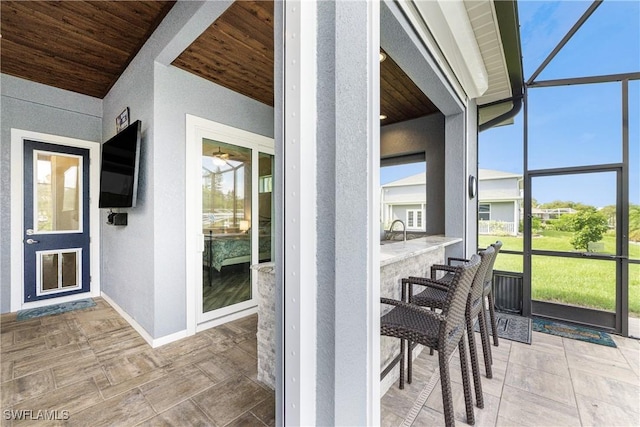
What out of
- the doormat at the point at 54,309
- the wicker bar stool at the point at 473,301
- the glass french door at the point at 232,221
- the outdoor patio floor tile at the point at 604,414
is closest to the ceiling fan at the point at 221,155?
the glass french door at the point at 232,221

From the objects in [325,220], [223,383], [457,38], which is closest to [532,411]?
[325,220]

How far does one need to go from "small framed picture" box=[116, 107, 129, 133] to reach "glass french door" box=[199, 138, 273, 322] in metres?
0.96

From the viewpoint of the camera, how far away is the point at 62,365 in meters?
2.18

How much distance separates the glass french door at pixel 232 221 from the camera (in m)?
3.02

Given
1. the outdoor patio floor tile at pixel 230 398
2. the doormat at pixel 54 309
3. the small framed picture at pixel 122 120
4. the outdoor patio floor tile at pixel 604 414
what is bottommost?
the outdoor patio floor tile at pixel 604 414

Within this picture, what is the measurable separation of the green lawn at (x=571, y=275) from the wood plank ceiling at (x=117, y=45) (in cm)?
246

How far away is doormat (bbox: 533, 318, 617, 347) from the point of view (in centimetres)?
274

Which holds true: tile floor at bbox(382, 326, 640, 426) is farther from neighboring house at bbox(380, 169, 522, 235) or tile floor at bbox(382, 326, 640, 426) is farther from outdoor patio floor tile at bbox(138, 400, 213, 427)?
neighboring house at bbox(380, 169, 522, 235)

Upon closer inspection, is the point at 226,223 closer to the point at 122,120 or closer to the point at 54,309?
the point at 122,120

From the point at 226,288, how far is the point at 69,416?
5.47ft

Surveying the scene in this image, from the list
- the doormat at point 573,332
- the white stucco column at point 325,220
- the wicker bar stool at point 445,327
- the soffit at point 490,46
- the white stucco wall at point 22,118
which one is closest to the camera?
the white stucco column at point 325,220

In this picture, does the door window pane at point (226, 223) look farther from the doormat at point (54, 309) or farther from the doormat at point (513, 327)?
the doormat at point (513, 327)

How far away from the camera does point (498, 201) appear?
3701 mm

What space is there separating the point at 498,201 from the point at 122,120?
4981 millimetres
